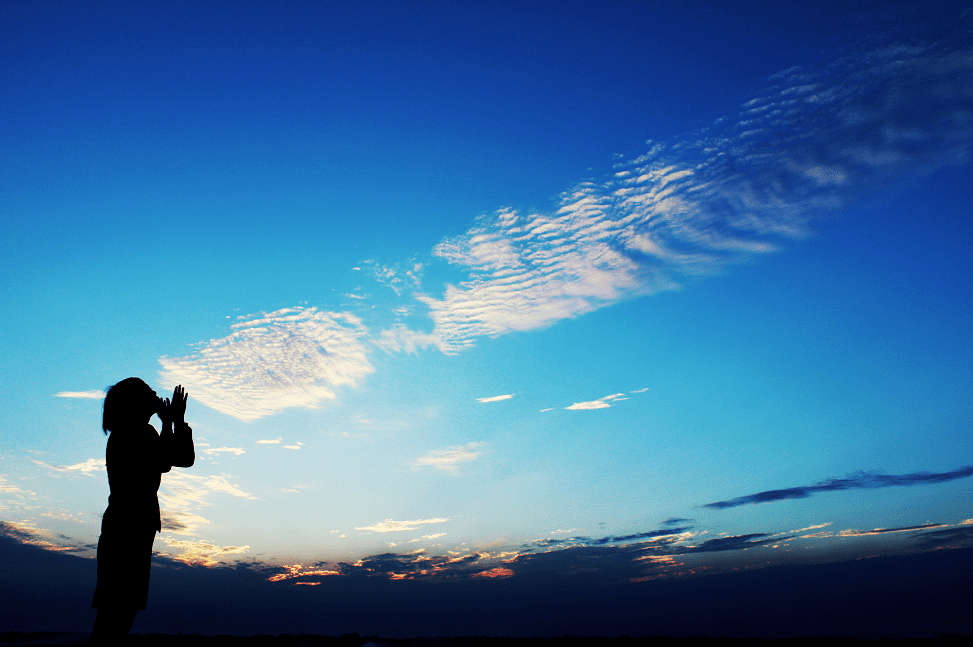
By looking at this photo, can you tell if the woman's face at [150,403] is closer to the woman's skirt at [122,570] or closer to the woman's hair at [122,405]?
the woman's hair at [122,405]

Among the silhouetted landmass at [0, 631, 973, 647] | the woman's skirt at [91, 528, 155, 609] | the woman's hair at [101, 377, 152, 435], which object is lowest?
the silhouetted landmass at [0, 631, 973, 647]

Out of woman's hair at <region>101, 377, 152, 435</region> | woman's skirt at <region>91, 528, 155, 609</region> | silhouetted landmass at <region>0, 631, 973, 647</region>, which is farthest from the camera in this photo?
silhouetted landmass at <region>0, 631, 973, 647</region>

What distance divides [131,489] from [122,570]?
0.51 metres

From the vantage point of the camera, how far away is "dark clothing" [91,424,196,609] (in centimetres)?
318

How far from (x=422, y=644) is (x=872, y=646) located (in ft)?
47.4

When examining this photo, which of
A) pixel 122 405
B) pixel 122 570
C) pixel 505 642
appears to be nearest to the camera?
pixel 122 570

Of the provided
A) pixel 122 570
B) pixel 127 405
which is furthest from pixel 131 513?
pixel 127 405

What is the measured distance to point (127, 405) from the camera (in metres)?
3.60

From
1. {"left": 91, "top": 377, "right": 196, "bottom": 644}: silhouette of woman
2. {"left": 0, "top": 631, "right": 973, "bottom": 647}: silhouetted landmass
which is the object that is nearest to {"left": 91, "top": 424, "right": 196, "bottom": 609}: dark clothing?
{"left": 91, "top": 377, "right": 196, "bottom": 644}: silhouette of woman

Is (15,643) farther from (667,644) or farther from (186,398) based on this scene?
(186,398)

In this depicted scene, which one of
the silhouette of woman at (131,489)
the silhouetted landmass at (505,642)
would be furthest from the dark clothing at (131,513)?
the silhouetted landmass at (505,642)

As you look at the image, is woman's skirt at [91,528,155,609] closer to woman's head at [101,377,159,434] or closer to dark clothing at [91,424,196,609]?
dark clothing at [91,424,196,609]

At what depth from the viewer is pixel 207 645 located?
61.3 ft

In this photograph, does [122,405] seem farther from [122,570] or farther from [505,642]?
[505,642]
